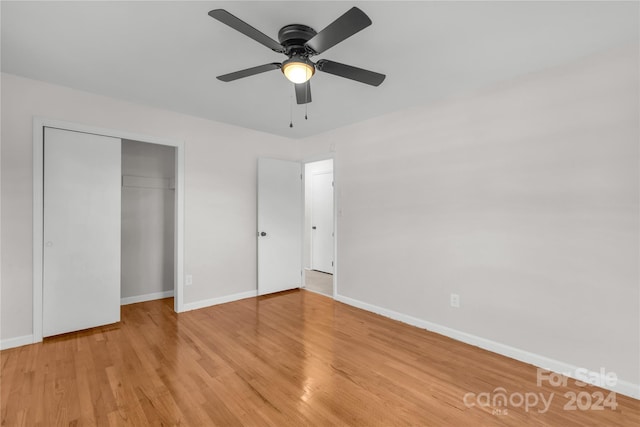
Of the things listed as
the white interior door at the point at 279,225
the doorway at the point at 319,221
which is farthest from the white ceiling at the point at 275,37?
the doorway at the point at 319,221

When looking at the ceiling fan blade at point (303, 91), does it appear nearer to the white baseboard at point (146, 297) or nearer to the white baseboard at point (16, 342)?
the white baseboard at point (16, 342)

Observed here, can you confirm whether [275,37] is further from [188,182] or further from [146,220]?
[146,220]

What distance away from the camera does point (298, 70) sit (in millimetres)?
1886

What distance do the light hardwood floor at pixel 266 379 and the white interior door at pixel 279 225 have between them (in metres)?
1.27

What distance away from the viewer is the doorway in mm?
5762

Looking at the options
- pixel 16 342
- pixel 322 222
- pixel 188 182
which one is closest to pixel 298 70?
pixel 188 182

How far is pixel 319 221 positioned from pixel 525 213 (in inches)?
154

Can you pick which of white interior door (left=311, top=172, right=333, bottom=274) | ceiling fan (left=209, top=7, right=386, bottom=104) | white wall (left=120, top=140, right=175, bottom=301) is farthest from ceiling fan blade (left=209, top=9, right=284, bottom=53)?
white interior door (left=311, top=172, right=333, bottom=274)

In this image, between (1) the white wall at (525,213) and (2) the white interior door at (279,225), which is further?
(2) the white interior door at (279,225)

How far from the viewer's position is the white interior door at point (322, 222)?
580 centimetres

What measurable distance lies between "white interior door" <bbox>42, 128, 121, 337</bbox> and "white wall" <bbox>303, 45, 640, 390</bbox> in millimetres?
3056

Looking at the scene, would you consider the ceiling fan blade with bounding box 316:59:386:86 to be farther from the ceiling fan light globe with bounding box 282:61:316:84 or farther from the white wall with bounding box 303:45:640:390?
the white wall with bounding box 303:45:640:390

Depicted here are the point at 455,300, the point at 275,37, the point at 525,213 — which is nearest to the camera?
the point at 275,37

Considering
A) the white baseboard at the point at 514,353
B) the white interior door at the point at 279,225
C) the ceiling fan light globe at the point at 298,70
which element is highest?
→ the ceiling fan light globe at the point at 298,70
